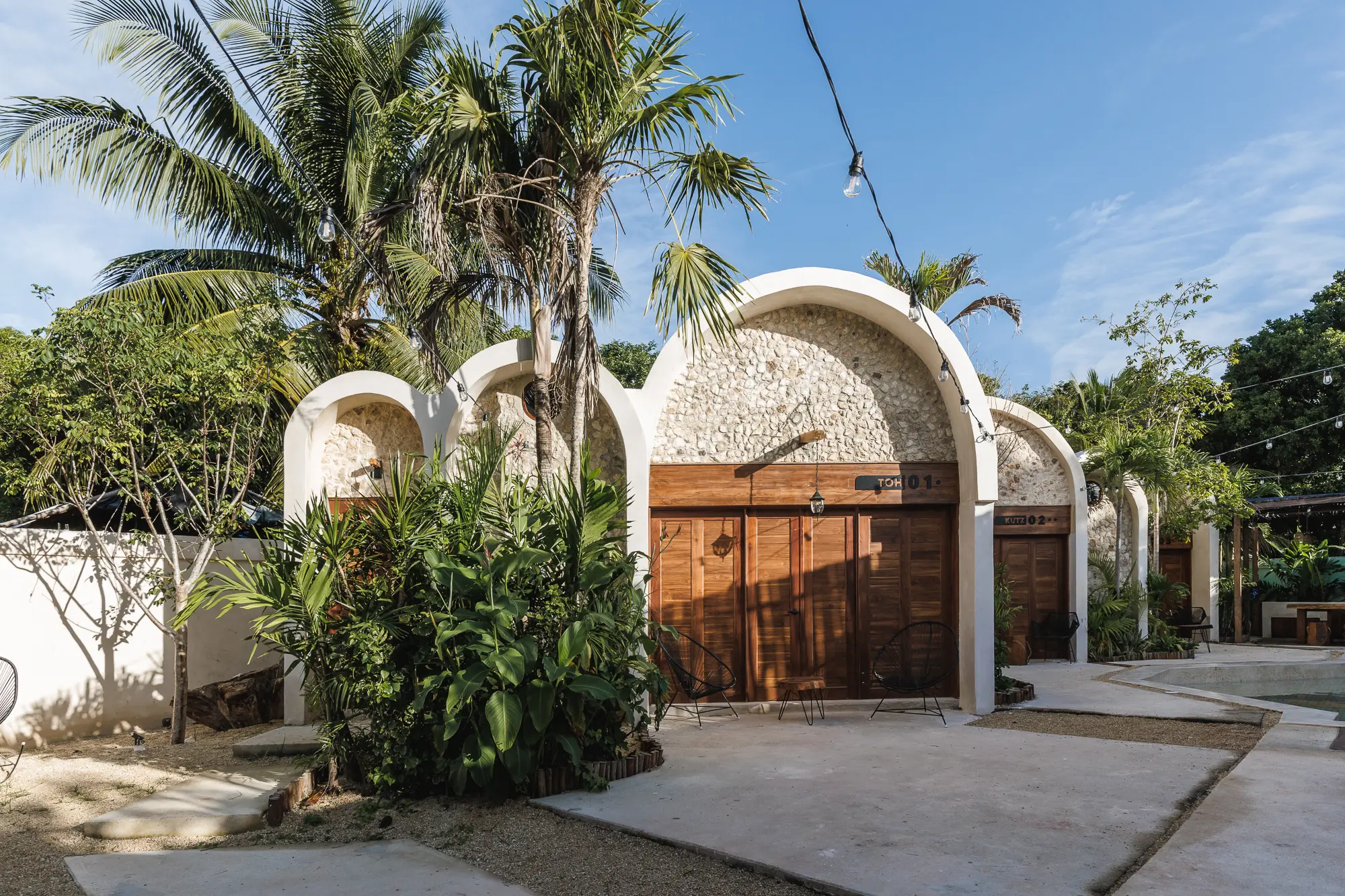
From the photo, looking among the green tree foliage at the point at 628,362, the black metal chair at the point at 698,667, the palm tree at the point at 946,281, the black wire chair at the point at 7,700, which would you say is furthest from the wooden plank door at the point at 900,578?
the green tree foliage at the point at 628,362

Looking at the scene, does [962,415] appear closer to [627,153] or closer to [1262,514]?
[627,153]

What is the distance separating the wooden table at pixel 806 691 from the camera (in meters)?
7.67

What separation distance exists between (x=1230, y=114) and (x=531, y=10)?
7580mm

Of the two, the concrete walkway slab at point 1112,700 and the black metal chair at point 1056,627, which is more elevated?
the black metal chair at point 1056,627

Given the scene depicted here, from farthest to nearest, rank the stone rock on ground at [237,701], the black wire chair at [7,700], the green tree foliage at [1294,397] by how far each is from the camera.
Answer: the green tree foliage at [1294,397]
the stone rock on ground at [237,701]
the black wire chair at [7,700]

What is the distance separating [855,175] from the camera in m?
5.84

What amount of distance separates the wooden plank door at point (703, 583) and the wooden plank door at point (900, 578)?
1.25m

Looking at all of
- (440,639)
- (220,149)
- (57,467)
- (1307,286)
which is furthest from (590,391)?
(1307,286)

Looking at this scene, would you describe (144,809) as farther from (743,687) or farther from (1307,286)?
(1307,286)

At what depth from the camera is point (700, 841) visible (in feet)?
14.4

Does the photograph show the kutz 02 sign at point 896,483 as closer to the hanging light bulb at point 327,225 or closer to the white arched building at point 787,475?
the white arched building at point 787,475

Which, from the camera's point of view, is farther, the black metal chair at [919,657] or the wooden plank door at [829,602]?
the wooden plank door at [829,602]

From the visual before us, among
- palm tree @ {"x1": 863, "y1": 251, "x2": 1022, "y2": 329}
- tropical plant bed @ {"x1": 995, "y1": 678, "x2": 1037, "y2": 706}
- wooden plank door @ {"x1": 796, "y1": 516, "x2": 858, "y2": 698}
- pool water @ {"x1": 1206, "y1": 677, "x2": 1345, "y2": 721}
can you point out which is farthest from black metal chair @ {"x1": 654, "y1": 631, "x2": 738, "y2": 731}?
palm tree @ {"x1": 863, "y1": 251, "x2": 1022, "y2": 329}

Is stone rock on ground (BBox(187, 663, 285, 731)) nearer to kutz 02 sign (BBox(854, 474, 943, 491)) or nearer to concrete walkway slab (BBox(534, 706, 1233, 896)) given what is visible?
concrete walkway slab (BBox(534, 706, 1233, 896))
